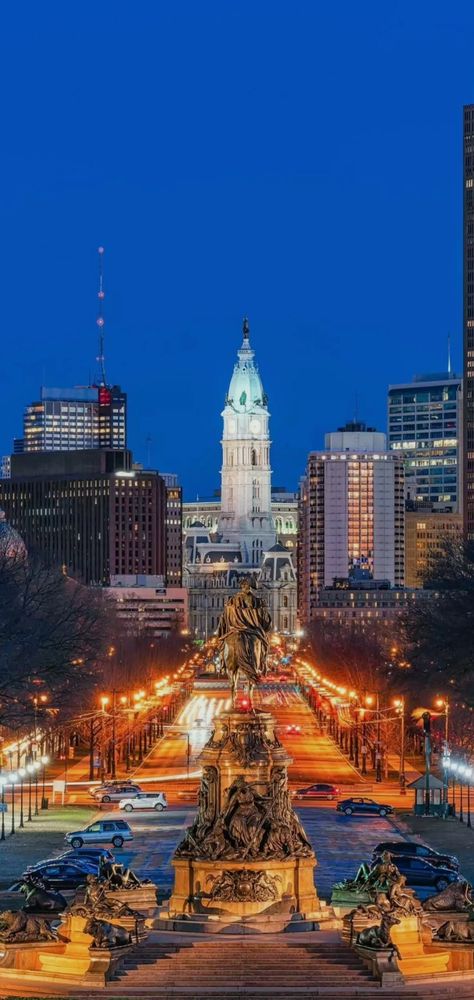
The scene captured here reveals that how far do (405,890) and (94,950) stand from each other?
738 cm

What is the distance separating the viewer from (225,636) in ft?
199

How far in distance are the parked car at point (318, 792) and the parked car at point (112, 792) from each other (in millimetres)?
7574

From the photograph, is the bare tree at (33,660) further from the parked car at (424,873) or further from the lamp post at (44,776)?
the parked car at (424,873)

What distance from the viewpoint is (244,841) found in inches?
2322

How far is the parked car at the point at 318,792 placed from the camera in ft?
390

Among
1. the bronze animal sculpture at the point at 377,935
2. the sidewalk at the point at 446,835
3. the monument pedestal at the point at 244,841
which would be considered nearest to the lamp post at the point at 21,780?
the sidewalk at the point at 446,835

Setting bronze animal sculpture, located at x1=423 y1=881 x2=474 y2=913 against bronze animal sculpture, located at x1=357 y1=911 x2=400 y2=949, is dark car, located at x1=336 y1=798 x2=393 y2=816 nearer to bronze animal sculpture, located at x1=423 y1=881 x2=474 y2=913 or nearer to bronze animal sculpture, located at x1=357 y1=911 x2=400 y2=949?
bronze animal sculpture, located at x1=423 y1=881 x2=474 y2=913

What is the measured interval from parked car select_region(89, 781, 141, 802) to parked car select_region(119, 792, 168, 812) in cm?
253

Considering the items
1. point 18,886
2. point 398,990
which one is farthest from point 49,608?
point 398,990

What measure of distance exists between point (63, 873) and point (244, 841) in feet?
52.2

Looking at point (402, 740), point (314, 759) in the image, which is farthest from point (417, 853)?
point (314, 759)

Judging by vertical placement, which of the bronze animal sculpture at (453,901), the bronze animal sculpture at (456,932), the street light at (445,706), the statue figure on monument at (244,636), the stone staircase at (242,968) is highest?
the statue figure on monument at (244,636)

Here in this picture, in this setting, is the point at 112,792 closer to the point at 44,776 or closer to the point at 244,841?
the point at 44,776

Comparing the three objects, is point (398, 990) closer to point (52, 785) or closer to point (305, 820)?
point (305, 820)
